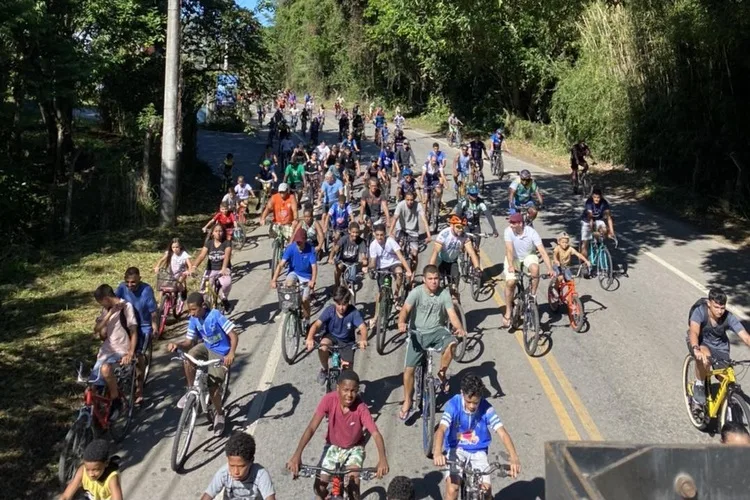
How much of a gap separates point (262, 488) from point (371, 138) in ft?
118

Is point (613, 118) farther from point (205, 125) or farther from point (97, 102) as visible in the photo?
point (205, 125)

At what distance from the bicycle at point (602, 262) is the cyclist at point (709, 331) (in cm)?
523

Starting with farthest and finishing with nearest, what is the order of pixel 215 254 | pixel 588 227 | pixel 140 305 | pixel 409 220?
1. pixel 588 227
2. pixel 409 220
3. pixel 215 254
4. pixel 140 305

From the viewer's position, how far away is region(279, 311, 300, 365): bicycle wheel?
9.84 m

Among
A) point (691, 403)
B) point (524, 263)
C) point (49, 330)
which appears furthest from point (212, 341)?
point (691, 403)

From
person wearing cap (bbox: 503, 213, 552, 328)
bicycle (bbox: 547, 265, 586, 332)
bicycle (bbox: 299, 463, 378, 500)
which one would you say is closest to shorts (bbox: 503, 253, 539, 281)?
person wearing cap (bbox: 503, 213, 552, 328)

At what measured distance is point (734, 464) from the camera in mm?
3668

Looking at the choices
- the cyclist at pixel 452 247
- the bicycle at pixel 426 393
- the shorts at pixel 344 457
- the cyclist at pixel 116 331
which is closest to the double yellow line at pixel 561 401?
the bicycle at pixel 426 393

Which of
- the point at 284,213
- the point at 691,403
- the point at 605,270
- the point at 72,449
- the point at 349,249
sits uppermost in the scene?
the point at 284,213

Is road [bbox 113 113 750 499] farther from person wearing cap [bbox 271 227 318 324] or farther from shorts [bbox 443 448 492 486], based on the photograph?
person wearing cap [bbox 271 227 318 324]

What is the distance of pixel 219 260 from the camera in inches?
466

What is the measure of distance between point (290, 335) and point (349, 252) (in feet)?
8.20

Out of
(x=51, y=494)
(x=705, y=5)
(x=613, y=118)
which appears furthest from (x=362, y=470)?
(x=613, y=118)

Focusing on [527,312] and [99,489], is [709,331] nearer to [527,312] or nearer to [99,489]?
[527,312]
